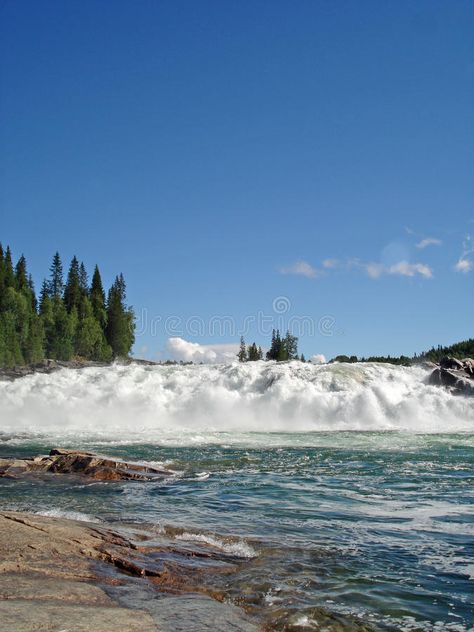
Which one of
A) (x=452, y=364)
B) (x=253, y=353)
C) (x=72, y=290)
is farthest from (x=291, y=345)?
(x=452, y=364)

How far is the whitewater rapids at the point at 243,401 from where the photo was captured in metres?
32.4

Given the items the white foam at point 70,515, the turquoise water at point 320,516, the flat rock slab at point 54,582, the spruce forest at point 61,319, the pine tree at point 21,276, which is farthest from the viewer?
the pine tree at point 21,276

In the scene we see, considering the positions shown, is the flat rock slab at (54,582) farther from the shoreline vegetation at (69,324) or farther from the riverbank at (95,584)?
the shoreline vegetation at (69,324)

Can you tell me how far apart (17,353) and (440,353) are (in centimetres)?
6557

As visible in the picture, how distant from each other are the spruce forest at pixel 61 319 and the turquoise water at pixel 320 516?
65.6m

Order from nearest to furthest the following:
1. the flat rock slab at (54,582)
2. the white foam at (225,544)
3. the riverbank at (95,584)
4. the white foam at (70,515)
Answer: the flat rock slab at (54,582) → the riverbank at (95,584) → the white foam at (225,544) → the white foam at (70,515)

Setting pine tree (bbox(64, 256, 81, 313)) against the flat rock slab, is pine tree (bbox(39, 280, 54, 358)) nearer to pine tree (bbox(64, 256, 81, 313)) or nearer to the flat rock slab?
pine tree (bbox(64, 256, 81, 313))

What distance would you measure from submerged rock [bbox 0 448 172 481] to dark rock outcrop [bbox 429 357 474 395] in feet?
84.2

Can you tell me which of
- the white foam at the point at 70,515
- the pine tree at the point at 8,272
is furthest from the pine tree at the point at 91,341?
the white foam at the point at 70,515

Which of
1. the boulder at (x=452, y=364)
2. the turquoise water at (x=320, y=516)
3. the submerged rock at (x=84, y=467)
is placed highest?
the boulder at (x=452, y=364)

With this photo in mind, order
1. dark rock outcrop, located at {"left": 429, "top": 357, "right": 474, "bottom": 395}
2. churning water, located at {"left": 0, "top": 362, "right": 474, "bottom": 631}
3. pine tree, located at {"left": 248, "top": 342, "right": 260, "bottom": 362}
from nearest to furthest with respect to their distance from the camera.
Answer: churning water, located at {"left": 0, "top": 362, "right": 474, "bottom": 631} → dark rock outcrop, located at {"left": 429, "top": 357, "right": 474, "bottom": 395} → pine tree, located at {"left": 248, "top": 342, "right": 260, "bottom": 362}

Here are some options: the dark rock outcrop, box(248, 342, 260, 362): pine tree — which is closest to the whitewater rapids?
the dark rock outcrop

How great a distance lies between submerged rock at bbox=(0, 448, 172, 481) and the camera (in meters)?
14.5

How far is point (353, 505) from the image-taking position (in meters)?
11.4
